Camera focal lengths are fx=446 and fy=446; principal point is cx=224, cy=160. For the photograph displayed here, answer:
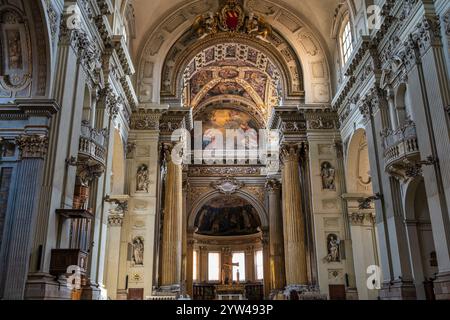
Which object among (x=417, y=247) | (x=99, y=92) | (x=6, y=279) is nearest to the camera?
(x=6, y=279)

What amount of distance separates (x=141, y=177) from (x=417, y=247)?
38.2 feet

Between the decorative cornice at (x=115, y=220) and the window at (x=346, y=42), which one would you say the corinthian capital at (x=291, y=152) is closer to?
the window at (x=346, y=42)

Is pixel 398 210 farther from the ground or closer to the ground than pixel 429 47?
closer to the ground

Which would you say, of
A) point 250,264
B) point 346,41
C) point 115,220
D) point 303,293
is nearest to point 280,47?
point 346,41

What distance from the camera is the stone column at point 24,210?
9453 mm

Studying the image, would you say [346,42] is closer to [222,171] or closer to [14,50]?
[14,50]

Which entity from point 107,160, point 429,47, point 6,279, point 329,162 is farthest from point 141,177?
point 429,47

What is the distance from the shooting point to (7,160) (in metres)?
10.6

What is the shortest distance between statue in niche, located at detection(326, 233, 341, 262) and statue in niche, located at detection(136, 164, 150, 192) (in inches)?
328

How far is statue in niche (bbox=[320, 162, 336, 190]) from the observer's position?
20.1 m

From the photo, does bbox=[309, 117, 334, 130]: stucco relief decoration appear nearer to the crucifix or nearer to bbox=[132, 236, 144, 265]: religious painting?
bbox=[132, 236, 144, 265]: religious painting

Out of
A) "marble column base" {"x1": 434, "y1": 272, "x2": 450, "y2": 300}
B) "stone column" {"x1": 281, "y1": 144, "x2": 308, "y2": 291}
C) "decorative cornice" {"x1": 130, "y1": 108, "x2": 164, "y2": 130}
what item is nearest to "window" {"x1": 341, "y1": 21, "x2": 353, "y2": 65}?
"stone column" {"x1": 281, "y1": 144, "x2": 308, "y2": 291}

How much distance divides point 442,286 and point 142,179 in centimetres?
1293
